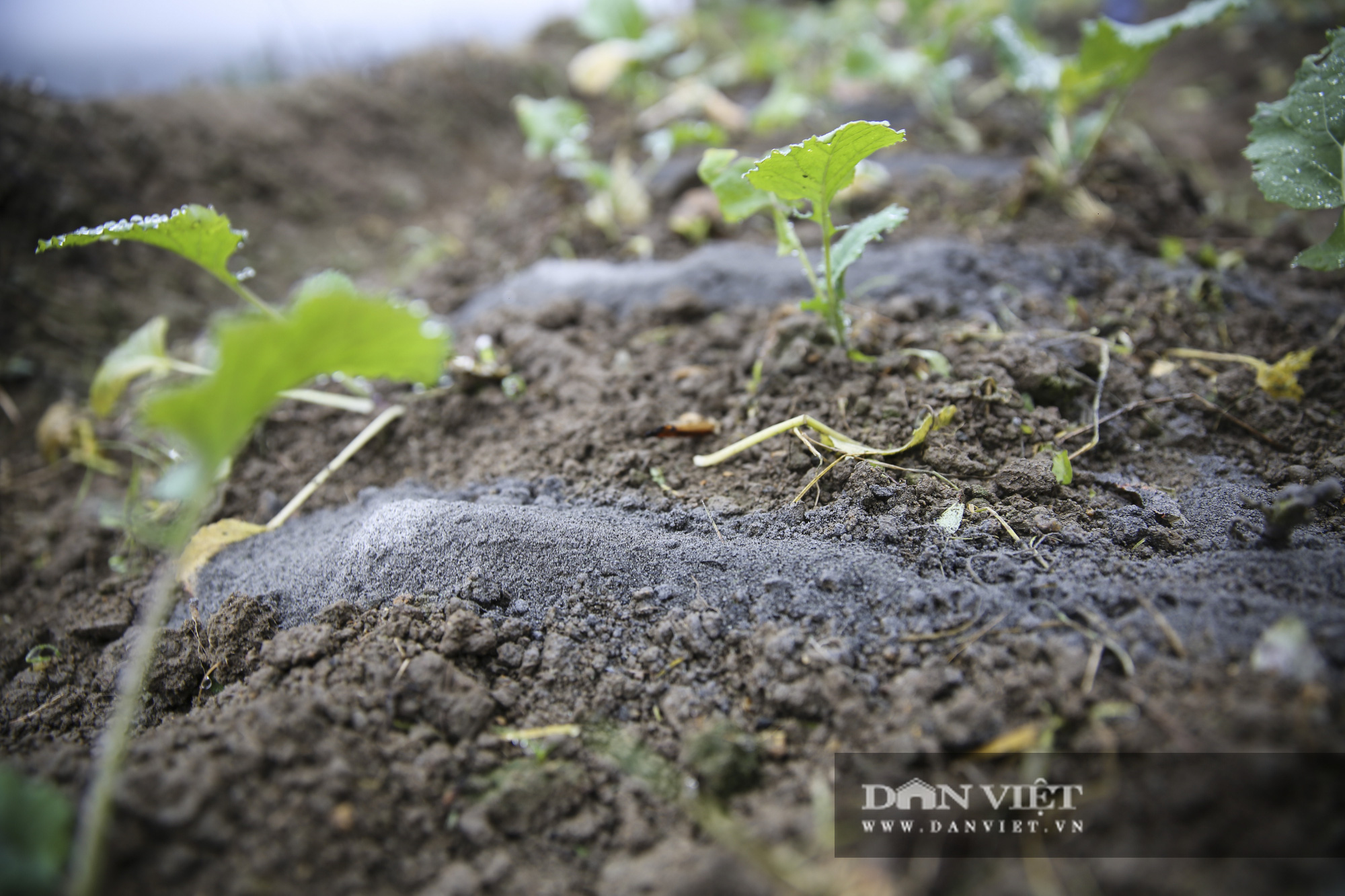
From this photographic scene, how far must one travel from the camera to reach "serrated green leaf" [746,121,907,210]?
136cm

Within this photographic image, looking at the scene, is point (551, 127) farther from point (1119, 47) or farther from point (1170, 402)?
point (1170, 402)

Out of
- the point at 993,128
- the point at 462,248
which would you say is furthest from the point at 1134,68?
the point at 462,248

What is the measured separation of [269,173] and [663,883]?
13.8 feet

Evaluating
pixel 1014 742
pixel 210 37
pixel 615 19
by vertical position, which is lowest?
pixel 1014 742

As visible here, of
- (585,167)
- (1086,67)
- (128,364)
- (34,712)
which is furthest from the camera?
(585,167)

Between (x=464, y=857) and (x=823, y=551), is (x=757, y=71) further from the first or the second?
(x=464, y=857)

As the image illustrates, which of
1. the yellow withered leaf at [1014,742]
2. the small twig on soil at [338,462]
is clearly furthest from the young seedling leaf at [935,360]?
the small twig on soil at [338,462]

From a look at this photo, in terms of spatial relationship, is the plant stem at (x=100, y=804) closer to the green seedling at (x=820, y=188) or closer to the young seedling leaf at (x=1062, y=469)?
the green seedling at (x=820, y=188)

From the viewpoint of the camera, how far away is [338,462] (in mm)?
1820

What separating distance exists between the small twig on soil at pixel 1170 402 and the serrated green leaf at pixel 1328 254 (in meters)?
0.34

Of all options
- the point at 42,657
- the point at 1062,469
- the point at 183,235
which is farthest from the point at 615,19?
the point at 42,657

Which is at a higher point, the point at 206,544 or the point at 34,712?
the point at 206,544

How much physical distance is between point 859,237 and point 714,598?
3.09 ft

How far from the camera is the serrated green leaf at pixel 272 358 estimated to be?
883 millimetres
